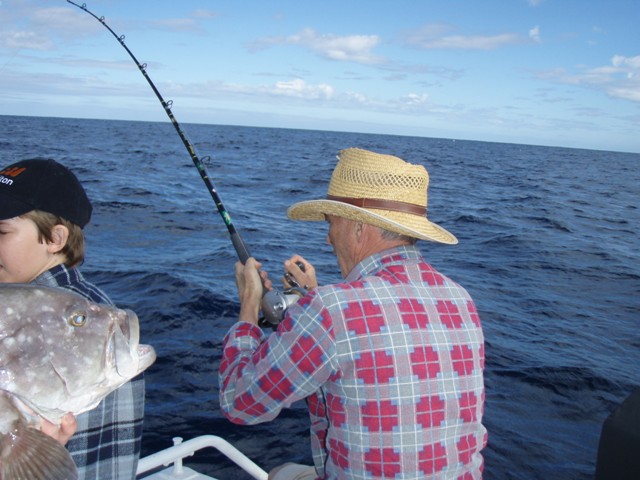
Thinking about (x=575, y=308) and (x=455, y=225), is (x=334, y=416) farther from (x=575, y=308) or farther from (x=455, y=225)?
(x=455, y=225)

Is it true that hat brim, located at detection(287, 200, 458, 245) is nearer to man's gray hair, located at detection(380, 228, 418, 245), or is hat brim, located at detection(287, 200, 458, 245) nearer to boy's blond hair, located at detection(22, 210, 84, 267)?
man's gray hair, located at detection(380, 228, 418, 245)

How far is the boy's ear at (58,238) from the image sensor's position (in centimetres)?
233

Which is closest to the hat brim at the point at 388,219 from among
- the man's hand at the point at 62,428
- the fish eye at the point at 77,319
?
the fish eye at the point at 77,319

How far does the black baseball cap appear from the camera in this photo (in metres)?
2.23

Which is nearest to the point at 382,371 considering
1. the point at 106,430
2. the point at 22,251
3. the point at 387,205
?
the point at 387,205

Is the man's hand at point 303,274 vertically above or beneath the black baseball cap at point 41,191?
beneath

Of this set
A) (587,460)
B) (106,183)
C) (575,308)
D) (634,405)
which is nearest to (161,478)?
(634,405)

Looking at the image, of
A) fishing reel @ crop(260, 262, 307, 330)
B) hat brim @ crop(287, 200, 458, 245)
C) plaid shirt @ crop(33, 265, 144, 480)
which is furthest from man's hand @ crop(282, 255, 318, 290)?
plaid shirt @ crop(33, 265, 144, 480)

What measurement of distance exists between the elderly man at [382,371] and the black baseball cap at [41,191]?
3.05 feet

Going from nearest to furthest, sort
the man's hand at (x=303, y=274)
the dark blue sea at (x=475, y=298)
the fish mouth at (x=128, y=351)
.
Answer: the fish mouth at (x=128, y=351) < the man's hand at (x=303, y=274) < the dark blue sea at (x=475, y=298)

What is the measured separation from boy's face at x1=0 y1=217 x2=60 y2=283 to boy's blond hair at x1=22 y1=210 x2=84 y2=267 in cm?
2

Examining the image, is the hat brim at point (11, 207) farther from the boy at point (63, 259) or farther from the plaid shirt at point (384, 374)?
the plaid shirt at point (384, 374)

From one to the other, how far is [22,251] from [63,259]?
0.53ft

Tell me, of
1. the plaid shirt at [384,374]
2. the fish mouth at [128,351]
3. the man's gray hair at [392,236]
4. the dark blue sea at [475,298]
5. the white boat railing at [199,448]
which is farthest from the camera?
the dark blue sea at [475,298]
